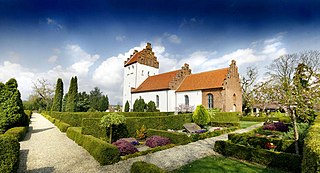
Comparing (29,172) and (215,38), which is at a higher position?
(215,38)

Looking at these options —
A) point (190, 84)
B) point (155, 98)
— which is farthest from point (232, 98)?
point (155, 98)

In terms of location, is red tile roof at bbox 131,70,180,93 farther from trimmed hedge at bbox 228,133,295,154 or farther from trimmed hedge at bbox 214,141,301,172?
trimmed hedge at bbox 214,141,301,172

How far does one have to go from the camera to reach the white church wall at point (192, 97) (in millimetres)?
25375

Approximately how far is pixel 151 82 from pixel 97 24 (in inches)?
895

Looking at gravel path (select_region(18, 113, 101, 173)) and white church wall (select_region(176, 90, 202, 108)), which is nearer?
gravel path (select_region(18, 113, 101, 173))

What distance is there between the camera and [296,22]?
1041cm

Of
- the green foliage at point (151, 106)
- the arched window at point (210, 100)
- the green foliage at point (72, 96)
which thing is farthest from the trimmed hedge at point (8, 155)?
the green foliage at point (151, 106)

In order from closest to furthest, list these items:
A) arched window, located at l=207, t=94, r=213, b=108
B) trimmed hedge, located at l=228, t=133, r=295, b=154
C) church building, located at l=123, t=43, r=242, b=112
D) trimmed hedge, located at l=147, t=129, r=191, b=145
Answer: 1. trimmed hedge, located at l=228, t=133, r=295, b=154
2. trimmed hedge, located at l=147, t=129, r=191, b=145
3. church building, located at l=123, t=43, r=242, b=112
4. arched window, located at l=207, t=94, r=213, b=108

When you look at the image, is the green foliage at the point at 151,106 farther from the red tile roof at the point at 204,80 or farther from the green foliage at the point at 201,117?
the green foliage at the point at 201,117

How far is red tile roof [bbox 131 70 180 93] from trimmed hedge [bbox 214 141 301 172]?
66.9 feet

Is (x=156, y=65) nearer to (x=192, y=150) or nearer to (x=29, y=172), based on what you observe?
(x=192, y=150)

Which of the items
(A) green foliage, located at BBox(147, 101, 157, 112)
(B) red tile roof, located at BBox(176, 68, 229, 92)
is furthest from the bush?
(A) green foliage, located at BBox(147, 101, 157, 112)

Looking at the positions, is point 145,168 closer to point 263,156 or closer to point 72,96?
point 263,156

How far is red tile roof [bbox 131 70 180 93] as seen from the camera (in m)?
29.2
